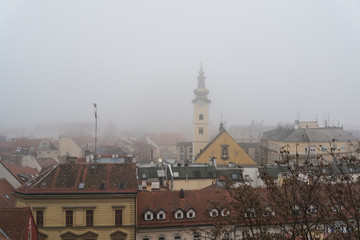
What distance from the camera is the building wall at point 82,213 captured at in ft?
86.0

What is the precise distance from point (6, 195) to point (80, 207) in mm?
10560

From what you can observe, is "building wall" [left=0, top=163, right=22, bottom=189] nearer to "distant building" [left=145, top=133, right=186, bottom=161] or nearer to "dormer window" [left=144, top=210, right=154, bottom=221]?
"dormer window" [left=144, top=210, right=154, bottom=221]

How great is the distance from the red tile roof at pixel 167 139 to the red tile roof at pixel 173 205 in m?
90.6

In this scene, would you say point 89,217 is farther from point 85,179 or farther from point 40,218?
point 40,218

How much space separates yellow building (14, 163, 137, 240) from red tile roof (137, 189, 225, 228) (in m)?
1.06

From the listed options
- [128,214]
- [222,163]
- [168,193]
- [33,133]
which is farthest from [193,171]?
[33,133]

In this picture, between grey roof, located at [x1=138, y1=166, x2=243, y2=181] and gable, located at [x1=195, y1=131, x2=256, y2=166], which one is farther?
gable, located at [x1=195, y1=131, x2=256, y2=166]

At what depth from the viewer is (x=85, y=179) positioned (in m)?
27.8

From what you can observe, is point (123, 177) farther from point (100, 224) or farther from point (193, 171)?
point (193, 171)

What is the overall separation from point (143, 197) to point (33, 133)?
126788mm

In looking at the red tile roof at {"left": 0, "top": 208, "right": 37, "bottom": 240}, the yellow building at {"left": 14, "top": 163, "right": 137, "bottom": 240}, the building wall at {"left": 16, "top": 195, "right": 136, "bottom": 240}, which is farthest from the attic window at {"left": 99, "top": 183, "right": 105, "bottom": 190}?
the red tile roof at {"left": 0, "top": 208, "right": 37, "bottom": 240}

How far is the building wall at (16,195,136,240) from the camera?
26203 mm

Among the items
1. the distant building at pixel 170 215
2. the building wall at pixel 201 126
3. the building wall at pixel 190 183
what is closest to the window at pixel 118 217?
the distant building at pixel 170 215

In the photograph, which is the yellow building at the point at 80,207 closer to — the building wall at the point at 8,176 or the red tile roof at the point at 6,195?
the red tile roof at the point at 6,195
